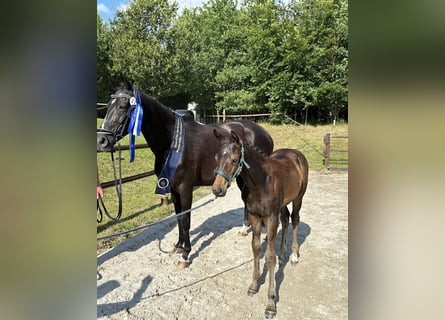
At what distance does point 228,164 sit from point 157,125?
1.43 m

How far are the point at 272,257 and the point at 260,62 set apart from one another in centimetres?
2085

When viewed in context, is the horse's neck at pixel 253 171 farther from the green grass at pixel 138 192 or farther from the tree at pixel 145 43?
the tree at pixel 145 43

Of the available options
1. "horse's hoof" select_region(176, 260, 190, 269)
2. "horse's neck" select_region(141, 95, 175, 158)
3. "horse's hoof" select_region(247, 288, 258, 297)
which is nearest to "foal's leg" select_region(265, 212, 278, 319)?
"horse's hoof" select_region(247, 288, 258, 297)

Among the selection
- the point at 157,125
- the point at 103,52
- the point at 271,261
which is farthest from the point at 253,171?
the point at 103,52

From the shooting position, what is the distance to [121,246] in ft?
13.6

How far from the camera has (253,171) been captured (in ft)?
8.70

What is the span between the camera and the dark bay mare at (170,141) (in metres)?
3.08

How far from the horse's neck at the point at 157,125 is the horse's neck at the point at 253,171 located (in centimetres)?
131

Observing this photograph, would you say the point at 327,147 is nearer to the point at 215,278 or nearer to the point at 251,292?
the point at 215,278

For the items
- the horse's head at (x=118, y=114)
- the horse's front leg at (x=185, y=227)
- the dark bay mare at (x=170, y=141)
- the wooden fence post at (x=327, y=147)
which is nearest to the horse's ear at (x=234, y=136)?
the dark bay mare at (x=170, y=141)

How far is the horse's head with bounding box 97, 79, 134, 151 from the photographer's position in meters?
3.04

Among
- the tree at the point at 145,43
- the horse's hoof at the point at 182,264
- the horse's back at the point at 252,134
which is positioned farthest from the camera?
the tree at the point at 145,43
